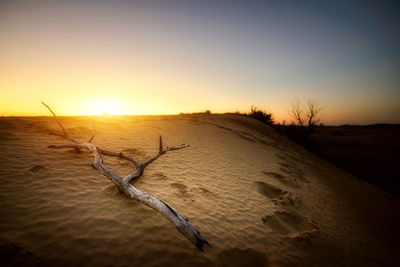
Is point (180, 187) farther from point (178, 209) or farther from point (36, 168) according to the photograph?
point (36, 168)

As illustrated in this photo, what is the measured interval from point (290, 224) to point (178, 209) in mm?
2734

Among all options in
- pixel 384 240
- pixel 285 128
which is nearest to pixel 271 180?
pixel 384 240

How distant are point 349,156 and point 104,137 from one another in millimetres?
19363

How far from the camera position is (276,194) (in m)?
A: 5.66

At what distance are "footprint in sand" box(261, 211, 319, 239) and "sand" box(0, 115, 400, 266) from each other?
29 mm

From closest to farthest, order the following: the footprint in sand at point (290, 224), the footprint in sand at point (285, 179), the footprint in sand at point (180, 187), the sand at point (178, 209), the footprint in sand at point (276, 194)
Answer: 1. the sand at point (178, 209)
2. the footprint in sand at point (290, 224)
3. the footprint in sand at point (180, 187)
4. the footprint in sand at point (276, 194)
5. the footprint in sand at point (285, 179)

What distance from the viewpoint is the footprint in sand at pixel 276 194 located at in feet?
17.1

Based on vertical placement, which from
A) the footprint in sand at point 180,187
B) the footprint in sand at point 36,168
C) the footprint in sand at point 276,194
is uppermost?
the footprint in sand at point 36,168

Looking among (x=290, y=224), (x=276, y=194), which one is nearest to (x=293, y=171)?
(x=276, y=194)

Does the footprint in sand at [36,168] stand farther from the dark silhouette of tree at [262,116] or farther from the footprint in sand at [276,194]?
the dark silhouette of tree at [262,116]

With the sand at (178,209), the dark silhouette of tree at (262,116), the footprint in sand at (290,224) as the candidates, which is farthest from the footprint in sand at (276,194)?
the dark silhouette of tree at (262,116)

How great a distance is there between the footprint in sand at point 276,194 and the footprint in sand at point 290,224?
1.66ft

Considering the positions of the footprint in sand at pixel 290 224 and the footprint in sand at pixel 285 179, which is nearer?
the footprint in sand at pixel 290 224

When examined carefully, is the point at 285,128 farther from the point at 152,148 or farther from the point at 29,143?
the point at 29,143
